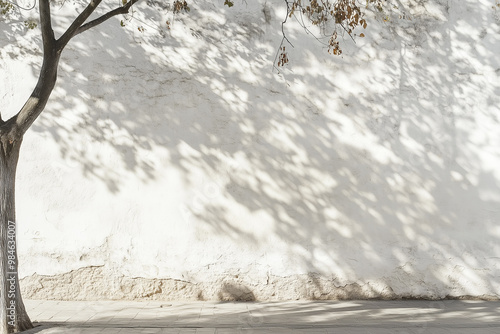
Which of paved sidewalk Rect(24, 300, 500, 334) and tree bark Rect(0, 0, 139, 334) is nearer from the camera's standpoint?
tree bark Rect(0, 0, 139, 334)

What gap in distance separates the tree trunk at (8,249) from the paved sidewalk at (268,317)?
0.88 feet

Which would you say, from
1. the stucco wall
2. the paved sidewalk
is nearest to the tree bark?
the paved sidewalk

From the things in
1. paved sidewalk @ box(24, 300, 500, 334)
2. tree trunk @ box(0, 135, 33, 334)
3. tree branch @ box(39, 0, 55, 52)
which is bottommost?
paved sidewalk @ box(24, 300, 500, 334)

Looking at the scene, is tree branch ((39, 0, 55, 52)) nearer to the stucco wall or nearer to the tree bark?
the tree bark

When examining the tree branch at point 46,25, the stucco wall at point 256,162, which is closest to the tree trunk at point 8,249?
the tree branch at point 46,25

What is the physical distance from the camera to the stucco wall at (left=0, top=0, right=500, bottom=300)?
6605mm

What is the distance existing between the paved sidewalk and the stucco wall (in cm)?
30

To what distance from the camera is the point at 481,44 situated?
23.0 ft

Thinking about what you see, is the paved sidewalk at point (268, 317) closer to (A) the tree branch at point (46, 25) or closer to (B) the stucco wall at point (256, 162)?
(B) the stucco wall at point (256, 162)

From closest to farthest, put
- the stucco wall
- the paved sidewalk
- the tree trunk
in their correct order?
the tree trunk < the paved sidewalk < the stucco wall

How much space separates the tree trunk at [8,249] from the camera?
480 centimetres

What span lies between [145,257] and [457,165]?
4156mm

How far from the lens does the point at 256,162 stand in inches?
266

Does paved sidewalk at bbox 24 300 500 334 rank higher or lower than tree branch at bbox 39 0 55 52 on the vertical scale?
lower
